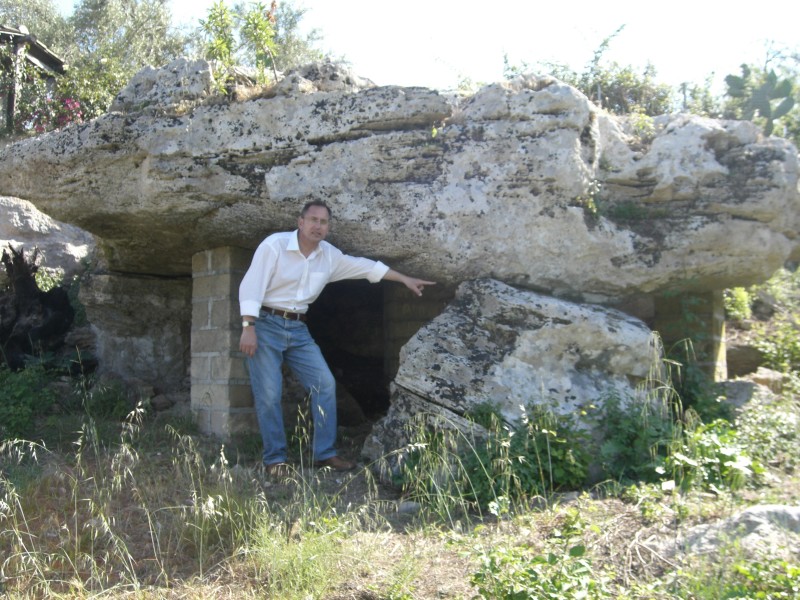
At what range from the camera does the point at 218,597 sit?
355cm

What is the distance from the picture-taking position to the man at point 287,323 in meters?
5.14

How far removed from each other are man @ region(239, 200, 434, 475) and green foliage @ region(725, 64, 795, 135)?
15.9 ft

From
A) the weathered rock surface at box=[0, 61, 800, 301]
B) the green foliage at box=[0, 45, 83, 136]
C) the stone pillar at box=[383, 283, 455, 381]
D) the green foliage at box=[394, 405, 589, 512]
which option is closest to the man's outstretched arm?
the weathered rock surface at box=[0, 61, 800, 301]

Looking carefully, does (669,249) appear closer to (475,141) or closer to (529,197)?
(529,197)

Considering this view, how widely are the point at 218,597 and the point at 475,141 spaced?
331cm

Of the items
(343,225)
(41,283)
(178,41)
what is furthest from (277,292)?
(178,41)

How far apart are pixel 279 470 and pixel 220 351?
1.46 m

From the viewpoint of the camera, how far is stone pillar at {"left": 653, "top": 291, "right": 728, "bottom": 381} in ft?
20.7

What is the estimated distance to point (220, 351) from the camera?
606 cm

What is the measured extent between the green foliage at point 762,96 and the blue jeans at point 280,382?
5.52 m

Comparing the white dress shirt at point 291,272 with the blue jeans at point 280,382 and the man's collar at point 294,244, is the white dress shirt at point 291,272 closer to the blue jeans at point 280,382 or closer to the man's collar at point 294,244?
the man's collar at point 294,244

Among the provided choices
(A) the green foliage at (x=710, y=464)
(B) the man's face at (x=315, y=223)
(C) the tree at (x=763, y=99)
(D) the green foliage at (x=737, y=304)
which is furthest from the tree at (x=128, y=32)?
(A) the green foliage at (x=710, y=464)

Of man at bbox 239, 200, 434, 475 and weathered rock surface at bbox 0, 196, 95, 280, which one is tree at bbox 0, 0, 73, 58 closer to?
weathered rock surface at bbox 0, 196, 95, 280

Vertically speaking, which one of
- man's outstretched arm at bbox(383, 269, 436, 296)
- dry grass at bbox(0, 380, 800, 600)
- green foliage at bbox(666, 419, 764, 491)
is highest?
man's outstretched arm at bbox(383, 269, 436, 296)
